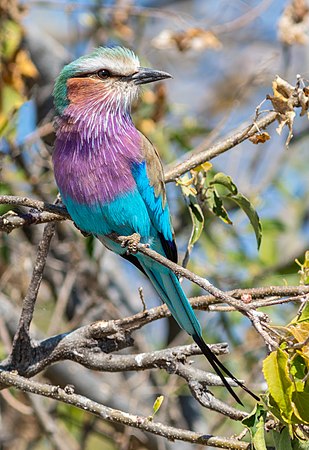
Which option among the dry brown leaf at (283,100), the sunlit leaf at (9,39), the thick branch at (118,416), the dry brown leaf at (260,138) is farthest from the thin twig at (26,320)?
the sunlit leaf at (9,39)

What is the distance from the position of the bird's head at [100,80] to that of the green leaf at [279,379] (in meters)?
1.61

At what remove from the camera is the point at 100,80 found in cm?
328

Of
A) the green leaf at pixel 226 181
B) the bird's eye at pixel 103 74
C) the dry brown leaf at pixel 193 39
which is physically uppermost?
the dry brown leaf at pixel 193 39

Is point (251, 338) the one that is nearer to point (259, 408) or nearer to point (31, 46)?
point (31, 46)

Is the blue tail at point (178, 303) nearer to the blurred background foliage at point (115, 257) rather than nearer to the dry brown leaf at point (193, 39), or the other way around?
the blurred background foliage at point (115, 257)

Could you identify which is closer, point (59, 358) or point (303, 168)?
point (59, 358)

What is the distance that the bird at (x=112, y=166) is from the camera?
2.88m

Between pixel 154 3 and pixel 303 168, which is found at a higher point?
pixel 154 3

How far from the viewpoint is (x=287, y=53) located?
4.52 metres

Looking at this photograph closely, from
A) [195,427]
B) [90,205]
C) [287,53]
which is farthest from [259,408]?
[287,53]

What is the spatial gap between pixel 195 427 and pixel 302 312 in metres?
2.39

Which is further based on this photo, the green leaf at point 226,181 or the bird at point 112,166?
the bird at point 112,166

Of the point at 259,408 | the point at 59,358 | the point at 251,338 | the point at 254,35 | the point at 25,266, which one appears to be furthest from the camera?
the point at 254,35

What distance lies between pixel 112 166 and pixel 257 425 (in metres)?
1.26
